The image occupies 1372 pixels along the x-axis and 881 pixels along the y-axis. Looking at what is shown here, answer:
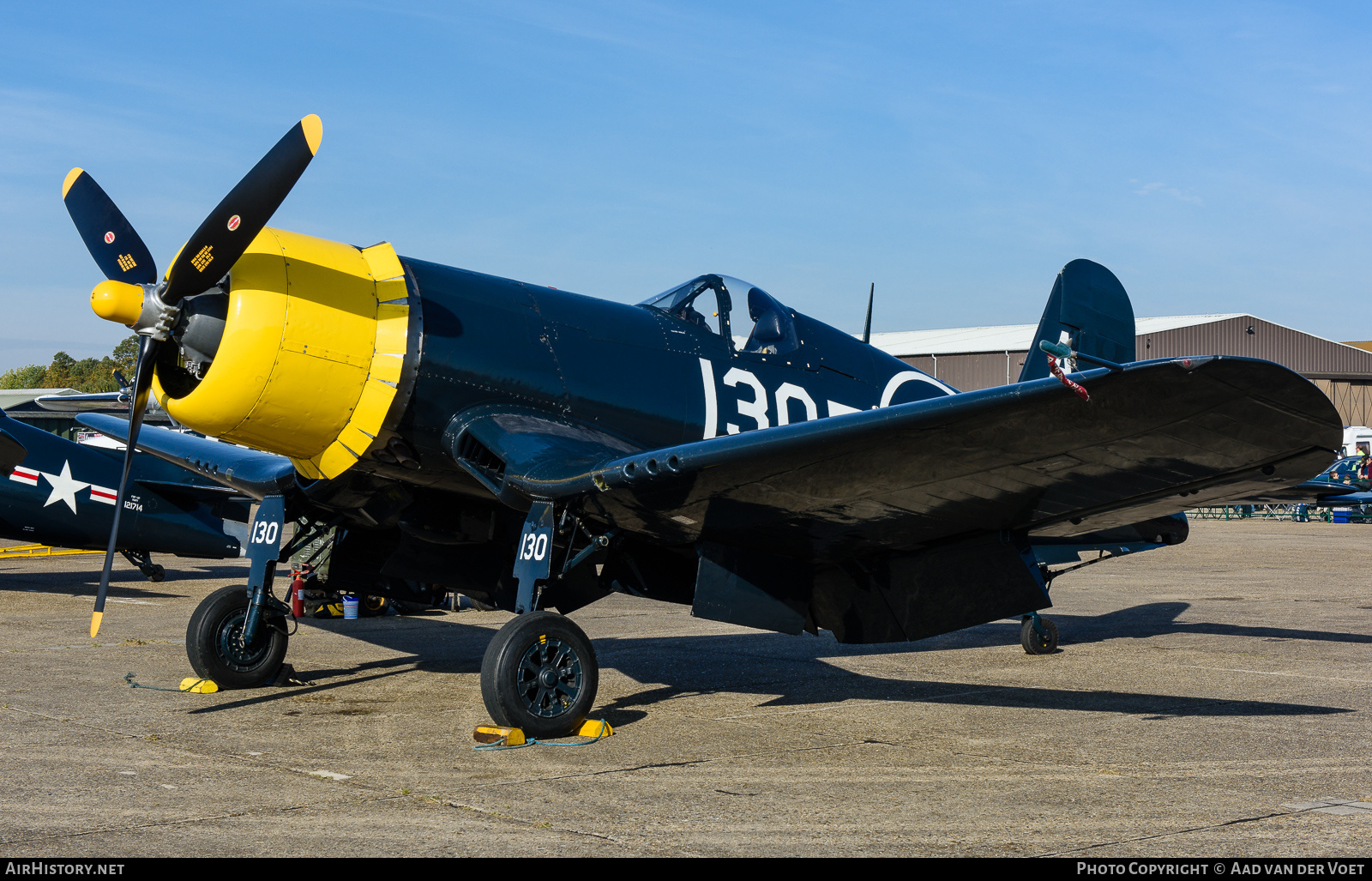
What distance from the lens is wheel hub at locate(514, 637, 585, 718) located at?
6234mm

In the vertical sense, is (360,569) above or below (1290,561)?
below

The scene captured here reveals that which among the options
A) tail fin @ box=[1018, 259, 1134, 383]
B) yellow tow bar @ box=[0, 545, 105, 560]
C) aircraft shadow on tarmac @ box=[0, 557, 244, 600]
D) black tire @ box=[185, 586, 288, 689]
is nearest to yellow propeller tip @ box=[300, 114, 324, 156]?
black tire @ box=[185, 586, 288, 689]

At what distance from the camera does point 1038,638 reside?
10469mm

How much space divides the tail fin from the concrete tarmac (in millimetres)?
2687

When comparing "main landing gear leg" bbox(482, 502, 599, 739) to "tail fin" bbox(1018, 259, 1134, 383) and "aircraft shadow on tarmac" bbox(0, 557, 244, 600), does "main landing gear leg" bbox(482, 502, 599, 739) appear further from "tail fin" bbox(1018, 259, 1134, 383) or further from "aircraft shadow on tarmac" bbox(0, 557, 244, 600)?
"aircraft shadow on tarmac" bbox(0, 557, 244, 600)

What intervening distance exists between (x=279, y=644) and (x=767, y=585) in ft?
11.8

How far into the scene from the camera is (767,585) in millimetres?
7188

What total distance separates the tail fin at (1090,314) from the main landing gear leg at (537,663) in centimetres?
472

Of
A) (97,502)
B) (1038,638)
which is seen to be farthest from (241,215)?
(97,502)

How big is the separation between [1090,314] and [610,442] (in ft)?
14.8
